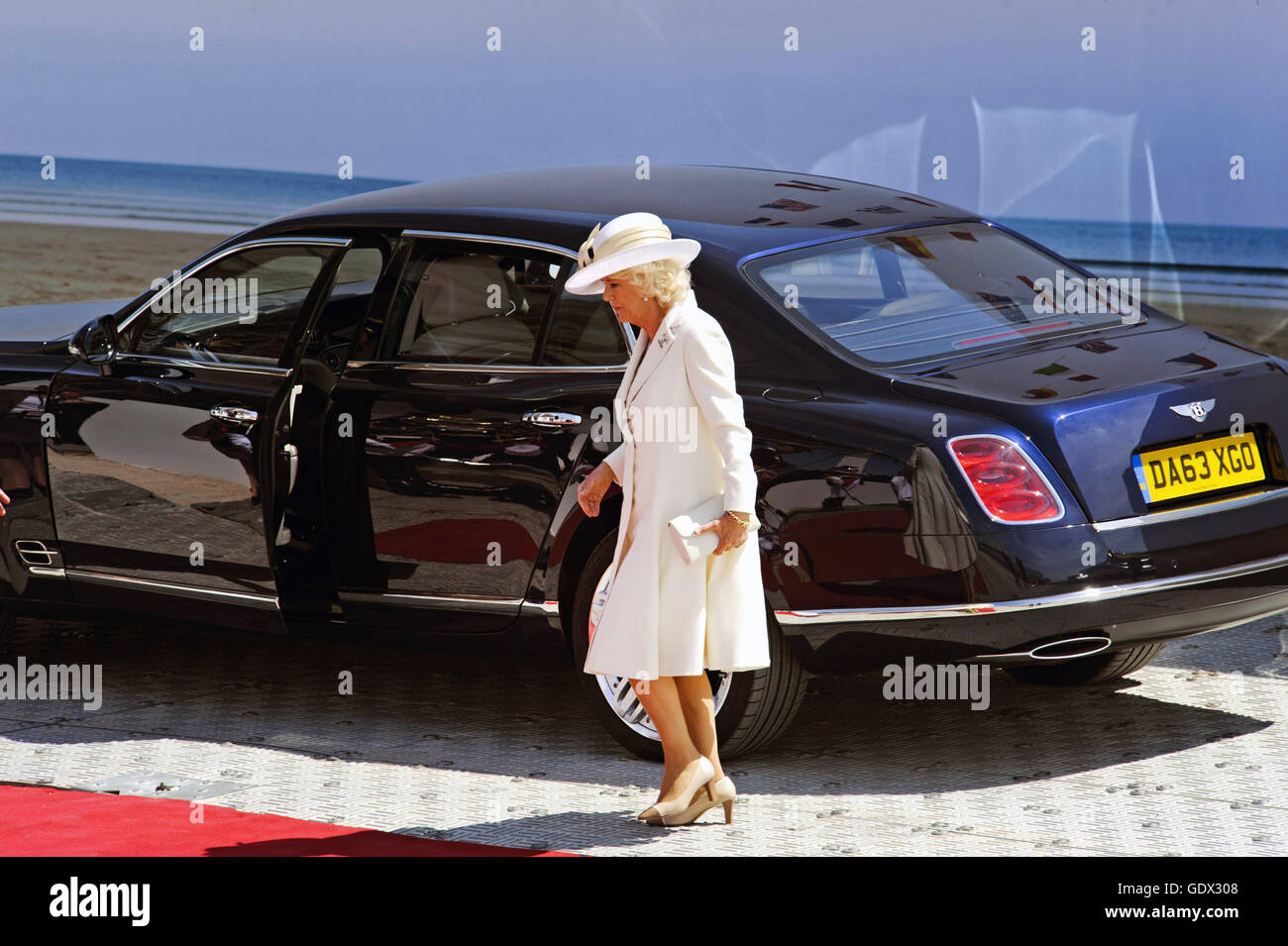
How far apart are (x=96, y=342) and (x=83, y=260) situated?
22.6m

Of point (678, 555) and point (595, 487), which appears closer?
point (678, 555)

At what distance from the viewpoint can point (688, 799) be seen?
477 centimetres

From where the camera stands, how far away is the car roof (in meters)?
5.68

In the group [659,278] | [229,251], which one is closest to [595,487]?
[659,278]

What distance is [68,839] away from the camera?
4.78 metres

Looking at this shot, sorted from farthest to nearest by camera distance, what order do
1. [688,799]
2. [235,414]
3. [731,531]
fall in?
[235,414] → [688,799] → [731,531]

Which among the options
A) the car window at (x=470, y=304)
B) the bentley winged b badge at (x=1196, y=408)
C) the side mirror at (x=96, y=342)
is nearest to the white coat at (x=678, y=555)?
the car window at (x=470, y=304)

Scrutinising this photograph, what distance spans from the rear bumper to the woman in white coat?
399 millimetres

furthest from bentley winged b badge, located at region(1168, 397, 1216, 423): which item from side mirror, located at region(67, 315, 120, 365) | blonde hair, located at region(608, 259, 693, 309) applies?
side mirror, located at region(67, 315, 120, 365)

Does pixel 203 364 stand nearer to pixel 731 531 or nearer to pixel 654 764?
pixel 654 764

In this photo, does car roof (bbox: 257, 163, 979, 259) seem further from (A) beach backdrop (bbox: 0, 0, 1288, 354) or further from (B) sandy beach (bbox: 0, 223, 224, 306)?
(B) sandy beach (bbox: 0, 223, 224, 306)

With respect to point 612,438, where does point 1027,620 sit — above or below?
below

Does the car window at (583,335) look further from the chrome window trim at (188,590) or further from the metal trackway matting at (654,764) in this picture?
the chrome window trim at (188,590)

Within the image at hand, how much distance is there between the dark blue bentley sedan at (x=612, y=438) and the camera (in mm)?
4895
